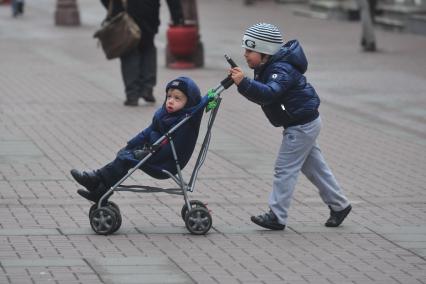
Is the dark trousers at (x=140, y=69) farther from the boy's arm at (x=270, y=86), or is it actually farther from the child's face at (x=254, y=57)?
the boy's arm at (x=270, y=86)

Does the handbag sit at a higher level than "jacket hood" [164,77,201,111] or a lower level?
lower

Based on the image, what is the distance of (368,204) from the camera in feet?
33.5

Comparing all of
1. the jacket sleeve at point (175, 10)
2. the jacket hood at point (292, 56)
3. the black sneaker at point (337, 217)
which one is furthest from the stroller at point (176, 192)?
the jacket sleeve at point (175, 10)

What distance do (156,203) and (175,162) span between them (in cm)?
134

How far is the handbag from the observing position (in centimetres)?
1505

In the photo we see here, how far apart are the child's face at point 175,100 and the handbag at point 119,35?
20.7 ft

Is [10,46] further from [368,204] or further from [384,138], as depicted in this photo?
[368,204]

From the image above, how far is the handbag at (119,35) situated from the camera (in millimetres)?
15047

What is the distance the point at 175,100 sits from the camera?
8828 mm

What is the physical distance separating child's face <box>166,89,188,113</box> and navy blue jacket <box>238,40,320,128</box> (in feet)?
1.77

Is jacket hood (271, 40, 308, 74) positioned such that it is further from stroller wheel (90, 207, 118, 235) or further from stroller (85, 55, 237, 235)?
stroller wheel (90, 207, 118, 235)

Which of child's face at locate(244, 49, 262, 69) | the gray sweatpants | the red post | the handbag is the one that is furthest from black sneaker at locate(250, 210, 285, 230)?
the red post

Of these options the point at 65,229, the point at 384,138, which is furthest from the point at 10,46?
the point at 65,229

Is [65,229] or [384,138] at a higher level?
[65,229]
